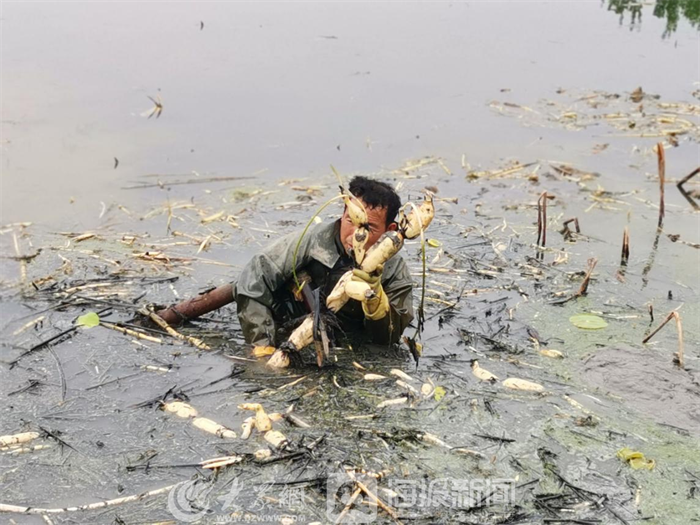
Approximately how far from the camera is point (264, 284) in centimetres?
546

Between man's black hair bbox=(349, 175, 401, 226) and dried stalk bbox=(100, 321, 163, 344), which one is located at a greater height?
man's black hair bbox=(349, 175, 401, 226)

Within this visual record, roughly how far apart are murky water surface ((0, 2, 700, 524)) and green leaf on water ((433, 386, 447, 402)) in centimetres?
1

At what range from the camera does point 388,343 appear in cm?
559

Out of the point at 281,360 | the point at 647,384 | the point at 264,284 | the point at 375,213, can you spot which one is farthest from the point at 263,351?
the point at 647,384

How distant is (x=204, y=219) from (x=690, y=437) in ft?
16.0

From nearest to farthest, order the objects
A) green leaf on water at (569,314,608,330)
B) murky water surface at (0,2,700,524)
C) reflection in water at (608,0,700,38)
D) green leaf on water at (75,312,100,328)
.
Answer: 1. murky water surface at (0,2,700,524)
2. green leaf on water at (75,312,100,328)
3. green leaf on water at (569,314,608,330)
4. reflection in water at (608,0,700,38)

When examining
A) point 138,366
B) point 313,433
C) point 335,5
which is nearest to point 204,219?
point 138,366

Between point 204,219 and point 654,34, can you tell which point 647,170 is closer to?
point 204,219

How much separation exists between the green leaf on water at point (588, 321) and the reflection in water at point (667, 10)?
1106 cm

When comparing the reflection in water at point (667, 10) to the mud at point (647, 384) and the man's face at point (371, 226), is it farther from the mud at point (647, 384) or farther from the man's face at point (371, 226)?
the man's face at point (371, 226)

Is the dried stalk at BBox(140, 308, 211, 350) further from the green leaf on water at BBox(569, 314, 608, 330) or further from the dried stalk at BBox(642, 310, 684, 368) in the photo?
the dried stalk at BBox(642, 310, 684, 368)

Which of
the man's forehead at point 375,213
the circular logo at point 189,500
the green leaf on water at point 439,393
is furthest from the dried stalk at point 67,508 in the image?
the man's forehead at point 375,213

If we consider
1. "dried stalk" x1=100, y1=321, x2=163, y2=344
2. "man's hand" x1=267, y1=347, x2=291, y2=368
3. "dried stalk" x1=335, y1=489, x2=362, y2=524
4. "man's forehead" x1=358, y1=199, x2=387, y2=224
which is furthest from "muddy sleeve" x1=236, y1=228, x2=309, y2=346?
"dried stalk" x1=335, y1=489, x2=362, y2=524

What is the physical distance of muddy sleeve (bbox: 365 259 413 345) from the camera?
544 cm
